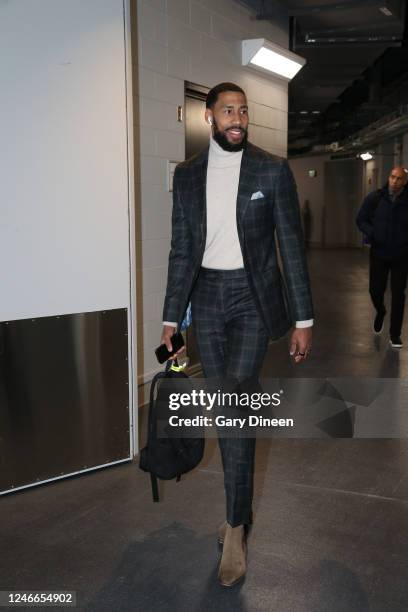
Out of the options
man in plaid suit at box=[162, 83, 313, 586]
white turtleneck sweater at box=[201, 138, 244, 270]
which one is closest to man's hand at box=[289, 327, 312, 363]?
man in plaid suit at box=[162, 83, 313, 586]

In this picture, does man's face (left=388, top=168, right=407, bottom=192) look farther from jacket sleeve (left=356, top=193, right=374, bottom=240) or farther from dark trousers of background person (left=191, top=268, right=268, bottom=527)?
dark trousers of background person (left=191, top=268, right=268, bottom=527)

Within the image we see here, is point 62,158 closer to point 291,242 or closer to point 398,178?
point 291,242

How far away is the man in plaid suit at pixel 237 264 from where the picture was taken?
2375 millimetres

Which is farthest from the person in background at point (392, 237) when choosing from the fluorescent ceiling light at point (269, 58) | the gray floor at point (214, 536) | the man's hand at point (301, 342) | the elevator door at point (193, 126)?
the man's hand at point (301, 342)

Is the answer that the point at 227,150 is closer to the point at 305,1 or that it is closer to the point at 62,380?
the point at 62,380

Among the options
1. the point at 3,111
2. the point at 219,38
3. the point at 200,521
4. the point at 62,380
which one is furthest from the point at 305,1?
the point at 200,521

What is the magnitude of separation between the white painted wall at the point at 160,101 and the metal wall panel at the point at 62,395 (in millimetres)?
1132

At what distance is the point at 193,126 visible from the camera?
5129 mm

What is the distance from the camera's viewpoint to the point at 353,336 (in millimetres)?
7105

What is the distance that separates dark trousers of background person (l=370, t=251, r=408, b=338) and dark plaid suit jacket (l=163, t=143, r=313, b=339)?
14.2ft

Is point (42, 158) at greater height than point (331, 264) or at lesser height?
greater

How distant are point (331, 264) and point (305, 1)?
405 inches

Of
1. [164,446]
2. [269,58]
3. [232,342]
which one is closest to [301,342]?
[232,342]

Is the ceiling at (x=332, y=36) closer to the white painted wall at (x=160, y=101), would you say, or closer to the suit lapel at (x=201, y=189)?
the white painted wall at (x=160, y=101)
